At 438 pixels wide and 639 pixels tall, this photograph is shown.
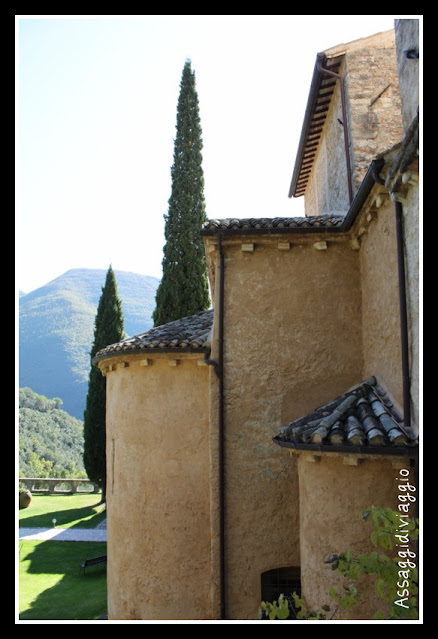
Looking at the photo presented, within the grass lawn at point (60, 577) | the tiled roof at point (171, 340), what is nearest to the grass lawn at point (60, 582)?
the grass lawn at point (60, 577)

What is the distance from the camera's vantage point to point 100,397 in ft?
74.9

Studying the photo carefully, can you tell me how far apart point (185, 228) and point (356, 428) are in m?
14.7

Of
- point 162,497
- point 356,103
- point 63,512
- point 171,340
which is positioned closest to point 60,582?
point 162,497

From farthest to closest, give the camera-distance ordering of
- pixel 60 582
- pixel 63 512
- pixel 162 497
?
pixel 63 512 < pixel 60 582 < pixel 162 497

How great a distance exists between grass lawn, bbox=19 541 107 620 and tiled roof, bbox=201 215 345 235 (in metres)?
9.04

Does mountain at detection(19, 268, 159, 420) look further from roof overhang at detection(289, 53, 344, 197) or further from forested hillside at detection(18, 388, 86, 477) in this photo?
roof overhang at detection(289, 53, 344, 197)

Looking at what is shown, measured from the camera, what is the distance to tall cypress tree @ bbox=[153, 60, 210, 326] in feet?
61.1

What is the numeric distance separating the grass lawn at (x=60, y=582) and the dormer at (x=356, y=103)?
35.4 ft

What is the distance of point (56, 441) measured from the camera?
2124 inches

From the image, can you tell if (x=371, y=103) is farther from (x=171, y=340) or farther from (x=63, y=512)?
(x=63, y=512)

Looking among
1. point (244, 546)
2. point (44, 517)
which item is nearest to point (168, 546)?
point (244, 546)

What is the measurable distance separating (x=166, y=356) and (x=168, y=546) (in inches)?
119

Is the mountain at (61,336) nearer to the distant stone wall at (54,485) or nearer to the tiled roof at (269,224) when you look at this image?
the distant stone wall at (54,485)

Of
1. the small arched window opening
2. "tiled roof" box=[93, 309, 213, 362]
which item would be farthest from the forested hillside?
the small arched window opening
